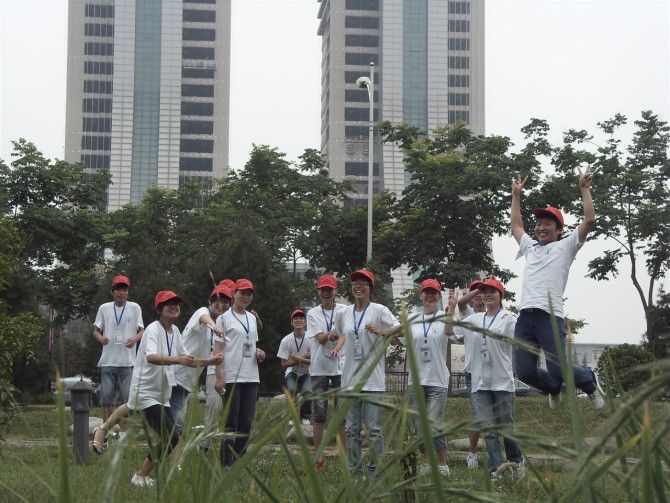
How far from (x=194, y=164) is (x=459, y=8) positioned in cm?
3335

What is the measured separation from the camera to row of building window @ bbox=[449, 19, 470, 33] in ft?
418

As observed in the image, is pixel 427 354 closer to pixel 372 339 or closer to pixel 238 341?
pixel 372 339

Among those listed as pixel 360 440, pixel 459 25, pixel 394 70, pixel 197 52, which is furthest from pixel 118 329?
pixel 197 52

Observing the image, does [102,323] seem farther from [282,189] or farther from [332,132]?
[332,132]

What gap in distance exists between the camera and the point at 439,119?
399 ft

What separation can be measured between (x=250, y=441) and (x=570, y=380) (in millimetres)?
492

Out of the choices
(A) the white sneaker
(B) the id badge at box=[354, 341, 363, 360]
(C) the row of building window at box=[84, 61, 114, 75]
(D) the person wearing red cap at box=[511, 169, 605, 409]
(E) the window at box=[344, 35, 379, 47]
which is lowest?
(A) the white sneaker

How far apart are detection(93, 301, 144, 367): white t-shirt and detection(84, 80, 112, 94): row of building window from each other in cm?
11862

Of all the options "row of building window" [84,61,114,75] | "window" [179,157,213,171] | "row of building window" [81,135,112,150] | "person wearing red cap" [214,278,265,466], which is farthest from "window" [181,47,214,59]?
"person wearing red cap" [214,278,265,466]

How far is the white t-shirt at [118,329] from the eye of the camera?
1183cm

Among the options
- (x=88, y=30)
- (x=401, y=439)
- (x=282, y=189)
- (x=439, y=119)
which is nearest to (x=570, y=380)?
(x=401, y=439)

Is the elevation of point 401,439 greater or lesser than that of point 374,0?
lesser

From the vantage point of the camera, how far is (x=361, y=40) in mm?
130250

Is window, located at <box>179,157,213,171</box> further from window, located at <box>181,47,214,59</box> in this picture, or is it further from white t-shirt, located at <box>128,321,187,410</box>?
white t-shirt, located at <box>128,321,187,410</box>
